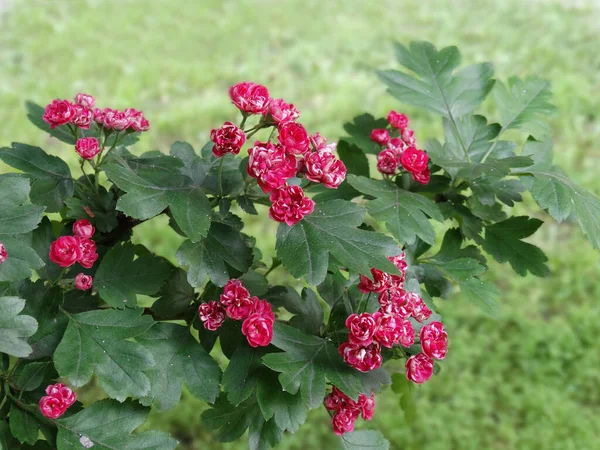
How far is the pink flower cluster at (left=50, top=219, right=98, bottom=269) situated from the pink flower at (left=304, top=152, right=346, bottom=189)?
13.7 inches

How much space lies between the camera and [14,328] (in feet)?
2.93

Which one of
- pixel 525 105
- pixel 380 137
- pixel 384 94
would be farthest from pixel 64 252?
pixel 384 94

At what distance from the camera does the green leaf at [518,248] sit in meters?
1.27

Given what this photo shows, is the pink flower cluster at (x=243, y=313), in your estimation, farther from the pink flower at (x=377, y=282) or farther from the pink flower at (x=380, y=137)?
the pink flower at (x=380, y=137)

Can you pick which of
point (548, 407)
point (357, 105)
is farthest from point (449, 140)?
point (357, 105)

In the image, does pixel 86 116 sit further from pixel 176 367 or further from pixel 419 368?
pixel 419 368

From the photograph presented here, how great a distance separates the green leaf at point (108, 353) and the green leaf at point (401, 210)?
40cm

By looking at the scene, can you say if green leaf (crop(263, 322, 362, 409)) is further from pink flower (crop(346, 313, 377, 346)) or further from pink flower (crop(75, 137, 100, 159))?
pink flower (crop(75, 137, 100, 159))

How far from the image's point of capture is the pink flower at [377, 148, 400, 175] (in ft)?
4.07

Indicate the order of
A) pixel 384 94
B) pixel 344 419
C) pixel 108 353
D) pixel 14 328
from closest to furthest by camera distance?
1. pixel 14 328
2. pixel 108 353
3. pixel 344 419
4. pixel 384 94

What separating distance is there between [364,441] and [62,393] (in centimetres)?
50

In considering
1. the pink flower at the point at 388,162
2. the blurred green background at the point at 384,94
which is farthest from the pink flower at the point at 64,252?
the blurred green background at the point at 384,94

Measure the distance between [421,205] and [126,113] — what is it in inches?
20.8

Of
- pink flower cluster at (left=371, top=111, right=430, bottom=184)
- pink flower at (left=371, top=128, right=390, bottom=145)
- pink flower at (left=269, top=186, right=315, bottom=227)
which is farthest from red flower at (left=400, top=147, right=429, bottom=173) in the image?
pink flower at (left=269, top=186, right=315, bottom=227)
